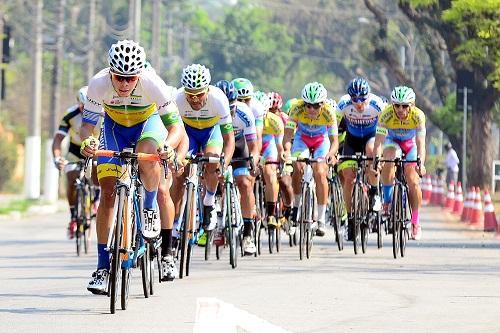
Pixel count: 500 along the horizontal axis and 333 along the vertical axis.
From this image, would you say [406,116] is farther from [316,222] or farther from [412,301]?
[412,301]

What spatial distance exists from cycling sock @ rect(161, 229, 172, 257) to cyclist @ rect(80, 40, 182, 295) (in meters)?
1.29

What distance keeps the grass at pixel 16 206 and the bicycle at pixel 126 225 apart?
1994 centimetres

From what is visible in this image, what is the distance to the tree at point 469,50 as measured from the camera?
32.5m

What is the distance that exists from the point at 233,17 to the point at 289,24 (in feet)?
33.8

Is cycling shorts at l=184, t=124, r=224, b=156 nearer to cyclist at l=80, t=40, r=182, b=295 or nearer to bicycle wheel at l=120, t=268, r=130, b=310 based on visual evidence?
cyclist at l=80, t=40, r=182, b=295

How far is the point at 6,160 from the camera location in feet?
170

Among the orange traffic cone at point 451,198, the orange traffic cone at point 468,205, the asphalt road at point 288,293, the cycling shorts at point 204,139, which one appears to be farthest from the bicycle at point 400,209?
the orange traffic cone at point 451,198

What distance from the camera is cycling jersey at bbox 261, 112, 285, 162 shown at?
2170cm

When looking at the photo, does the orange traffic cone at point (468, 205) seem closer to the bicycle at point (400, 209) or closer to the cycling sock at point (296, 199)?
the cycling sock at point (296, 199)

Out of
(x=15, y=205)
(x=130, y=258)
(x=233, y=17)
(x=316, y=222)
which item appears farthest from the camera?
(x=233, y=17)

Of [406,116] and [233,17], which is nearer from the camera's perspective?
[406,116]

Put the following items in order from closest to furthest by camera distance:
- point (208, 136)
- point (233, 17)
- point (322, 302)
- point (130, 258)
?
point (130, 258) → point (322, 302) → point (208, 136) → point (233, 17)

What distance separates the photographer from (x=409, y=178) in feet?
66.0

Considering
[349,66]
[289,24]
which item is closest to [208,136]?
[349,66]
